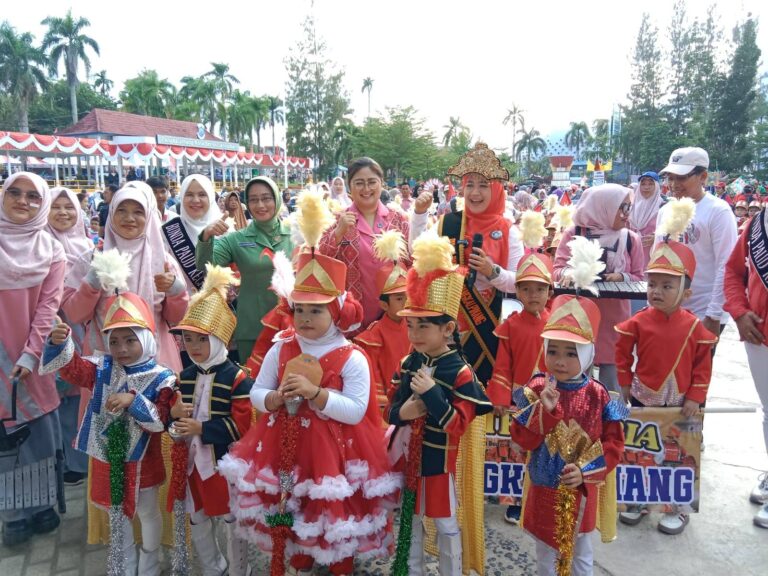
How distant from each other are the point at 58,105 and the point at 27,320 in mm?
69722

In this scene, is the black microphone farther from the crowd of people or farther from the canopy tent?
the canopy tent

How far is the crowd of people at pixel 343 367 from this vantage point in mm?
2529

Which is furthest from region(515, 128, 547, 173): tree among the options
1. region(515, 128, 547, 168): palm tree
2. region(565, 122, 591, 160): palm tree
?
region(565, 122, 591, 160): palm tree

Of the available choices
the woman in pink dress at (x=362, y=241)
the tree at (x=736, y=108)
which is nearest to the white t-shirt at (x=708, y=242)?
the woman in pink dress at (x=362, y=241)

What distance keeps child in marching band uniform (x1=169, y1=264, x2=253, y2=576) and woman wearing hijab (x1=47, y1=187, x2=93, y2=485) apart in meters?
1.65

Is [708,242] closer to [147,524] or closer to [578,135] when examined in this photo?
[147,524]

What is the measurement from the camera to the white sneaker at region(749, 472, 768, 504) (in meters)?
3.67

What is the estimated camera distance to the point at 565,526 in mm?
2422

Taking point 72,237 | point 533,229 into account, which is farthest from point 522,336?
point 72,237

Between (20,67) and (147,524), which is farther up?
(20,67)

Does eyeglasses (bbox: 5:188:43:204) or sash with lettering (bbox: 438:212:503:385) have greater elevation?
eyeglasses (bbox: 5:188:43:204)

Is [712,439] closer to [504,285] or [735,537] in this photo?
[735,537]

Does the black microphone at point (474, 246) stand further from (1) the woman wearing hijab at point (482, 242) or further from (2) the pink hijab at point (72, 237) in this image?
(2) the pink hijab at point (72, 237)

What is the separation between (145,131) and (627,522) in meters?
49.1
